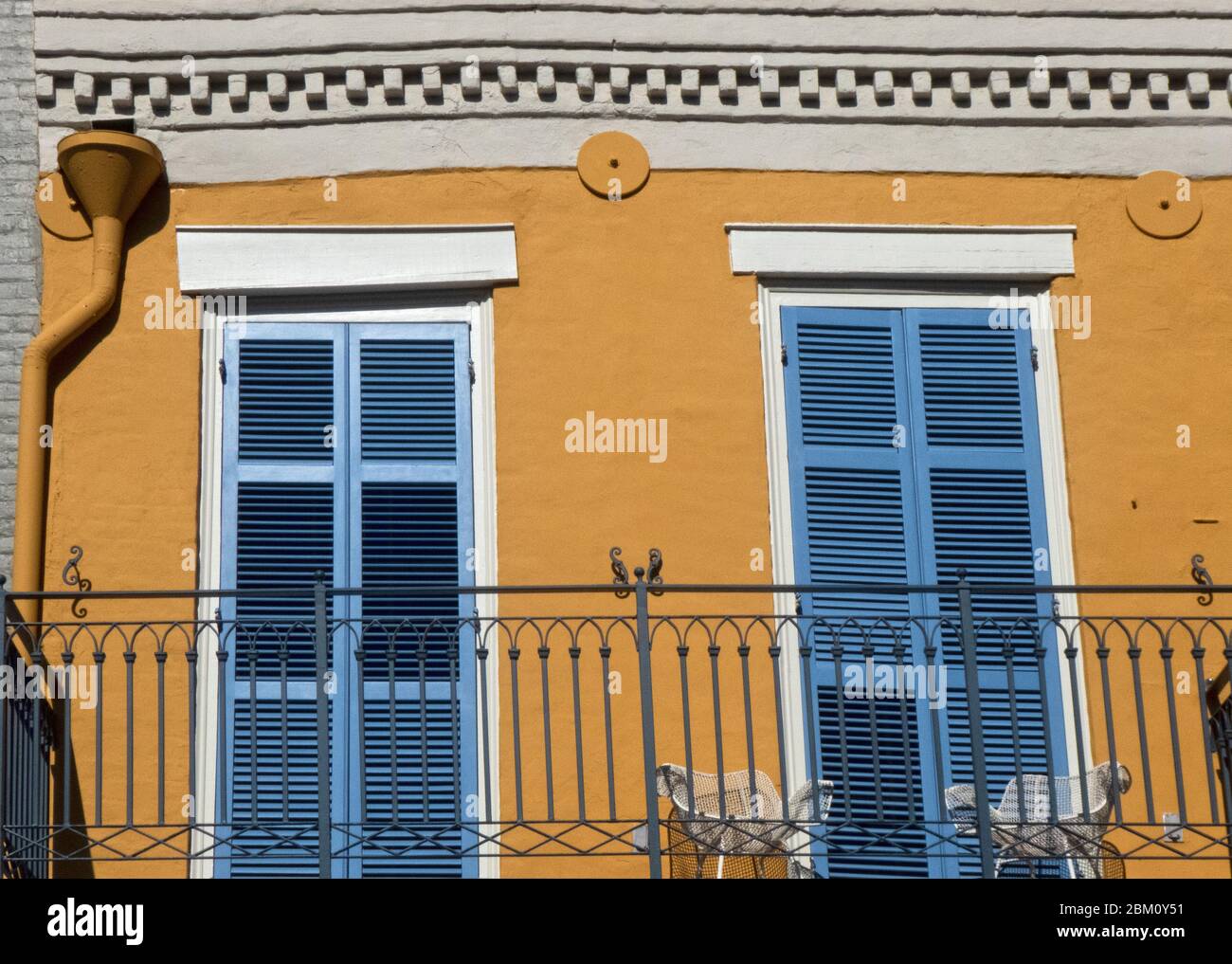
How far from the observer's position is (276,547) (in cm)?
1045

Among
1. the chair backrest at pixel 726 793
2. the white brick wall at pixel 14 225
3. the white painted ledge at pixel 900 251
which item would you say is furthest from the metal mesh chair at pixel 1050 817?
the white brick wall at pixel 14 225

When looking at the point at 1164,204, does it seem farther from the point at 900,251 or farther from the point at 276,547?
the point at 276,547

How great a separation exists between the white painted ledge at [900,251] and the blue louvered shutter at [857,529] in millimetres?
216

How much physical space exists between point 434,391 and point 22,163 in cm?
215

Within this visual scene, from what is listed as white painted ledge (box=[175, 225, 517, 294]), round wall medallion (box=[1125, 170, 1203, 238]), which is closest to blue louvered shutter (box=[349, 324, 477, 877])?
white painted ledge (box=[175, 225, 517, 294])

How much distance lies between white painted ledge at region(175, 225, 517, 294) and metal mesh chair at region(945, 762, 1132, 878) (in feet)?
10.3

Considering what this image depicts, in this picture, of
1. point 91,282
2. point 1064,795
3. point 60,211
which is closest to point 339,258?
point 91,282

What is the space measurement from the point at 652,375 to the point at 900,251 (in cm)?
128

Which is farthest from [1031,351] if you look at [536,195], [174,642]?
[174,642]

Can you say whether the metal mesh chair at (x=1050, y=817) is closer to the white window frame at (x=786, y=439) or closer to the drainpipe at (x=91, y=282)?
the white window frame at (x=786, y=439)

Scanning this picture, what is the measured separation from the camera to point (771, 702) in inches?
400

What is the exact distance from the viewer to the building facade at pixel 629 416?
9.99 meters
